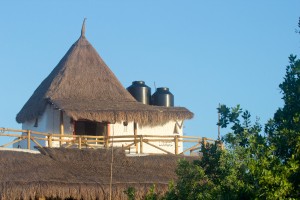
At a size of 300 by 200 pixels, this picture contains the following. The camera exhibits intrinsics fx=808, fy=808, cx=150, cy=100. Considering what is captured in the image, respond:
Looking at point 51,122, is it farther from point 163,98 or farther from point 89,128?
point 163,98

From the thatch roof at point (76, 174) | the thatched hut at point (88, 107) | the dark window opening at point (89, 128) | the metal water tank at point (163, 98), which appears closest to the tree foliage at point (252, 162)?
the thatch roof at point (76, 174)

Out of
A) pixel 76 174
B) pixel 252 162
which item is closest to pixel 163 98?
pixel 76 174

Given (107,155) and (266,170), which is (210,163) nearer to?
(266,170)

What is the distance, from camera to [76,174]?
22203 mm

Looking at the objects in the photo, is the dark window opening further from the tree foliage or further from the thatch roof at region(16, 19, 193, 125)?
the tree foliage

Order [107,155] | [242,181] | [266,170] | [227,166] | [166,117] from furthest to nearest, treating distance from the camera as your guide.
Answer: [166,117] → [107,155] → [227,166] → [242,181] → [266,170]

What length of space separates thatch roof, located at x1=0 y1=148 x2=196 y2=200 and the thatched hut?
367 cm

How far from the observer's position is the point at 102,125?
95.7ft

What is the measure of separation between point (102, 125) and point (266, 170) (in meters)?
18.7

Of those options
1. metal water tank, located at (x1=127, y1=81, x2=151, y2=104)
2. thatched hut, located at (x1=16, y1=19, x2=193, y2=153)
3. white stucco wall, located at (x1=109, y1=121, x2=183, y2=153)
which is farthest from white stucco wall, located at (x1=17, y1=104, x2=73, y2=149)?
metal water tank, located at (x1=127, y1=81, x2=151, y2=104)

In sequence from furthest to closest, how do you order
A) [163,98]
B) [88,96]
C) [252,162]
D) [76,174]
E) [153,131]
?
[163,98] < [153,131] < [88,96] < [76,174] < [252,162]

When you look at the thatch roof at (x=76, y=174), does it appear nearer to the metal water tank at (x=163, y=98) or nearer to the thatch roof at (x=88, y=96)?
the thatch roof at (x=88, y=96)

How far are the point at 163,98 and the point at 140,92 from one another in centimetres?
95

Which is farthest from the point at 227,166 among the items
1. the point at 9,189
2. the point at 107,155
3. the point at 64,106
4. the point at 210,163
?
the point at 64,106
